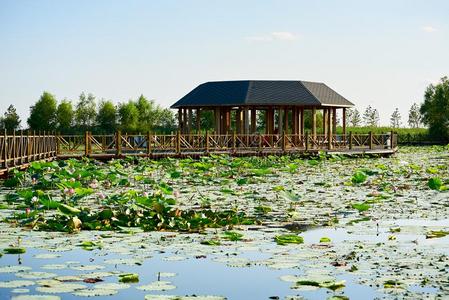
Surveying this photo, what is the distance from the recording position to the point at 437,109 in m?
57.2

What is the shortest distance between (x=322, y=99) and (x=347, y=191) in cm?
1903

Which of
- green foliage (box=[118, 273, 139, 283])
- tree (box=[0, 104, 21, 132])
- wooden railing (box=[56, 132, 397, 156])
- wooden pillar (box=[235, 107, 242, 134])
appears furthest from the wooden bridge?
tree (box=[0, 104, 21, 132])

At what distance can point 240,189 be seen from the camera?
1284cm

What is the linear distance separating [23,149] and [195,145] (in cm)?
1064

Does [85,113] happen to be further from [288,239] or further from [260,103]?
[288,239]

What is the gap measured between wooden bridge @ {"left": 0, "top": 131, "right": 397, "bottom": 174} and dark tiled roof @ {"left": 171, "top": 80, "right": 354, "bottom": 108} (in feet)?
5.40

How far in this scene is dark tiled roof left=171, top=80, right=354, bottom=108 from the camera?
29.9m

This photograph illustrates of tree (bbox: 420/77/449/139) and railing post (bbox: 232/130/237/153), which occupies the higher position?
tree (bbox: 420/77/449/139)

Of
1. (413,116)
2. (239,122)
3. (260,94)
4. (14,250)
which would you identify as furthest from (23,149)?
(413,116)

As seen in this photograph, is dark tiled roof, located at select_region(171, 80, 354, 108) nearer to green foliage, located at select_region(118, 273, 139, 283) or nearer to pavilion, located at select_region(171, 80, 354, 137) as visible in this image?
pavilion, located at select_region(171, 80, 354, 137)

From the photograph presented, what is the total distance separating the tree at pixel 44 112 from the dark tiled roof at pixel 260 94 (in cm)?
3586

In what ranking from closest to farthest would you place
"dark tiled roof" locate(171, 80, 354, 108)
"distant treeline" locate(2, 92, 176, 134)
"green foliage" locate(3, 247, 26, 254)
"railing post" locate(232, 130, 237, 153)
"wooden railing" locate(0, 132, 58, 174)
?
1. "green foliage" locate(3, 247, 26, 254)
2. "wooden railing" locate(0, 132, 58, 174)
3. "railing post" locate(232, 130, 237, 153)
4. "dark tiled roof" locate(171, 80, 354, 108)
5. "distant treeline" locate(2, 92, 176, 134)

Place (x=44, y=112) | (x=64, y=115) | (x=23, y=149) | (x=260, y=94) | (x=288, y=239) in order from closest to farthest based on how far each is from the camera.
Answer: (x=288, y=239)
(x=23, y=149)
(x=260, y=94)
(x=44, y=112)
(x=64, y=115)

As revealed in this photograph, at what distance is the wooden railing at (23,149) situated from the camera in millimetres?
15516
